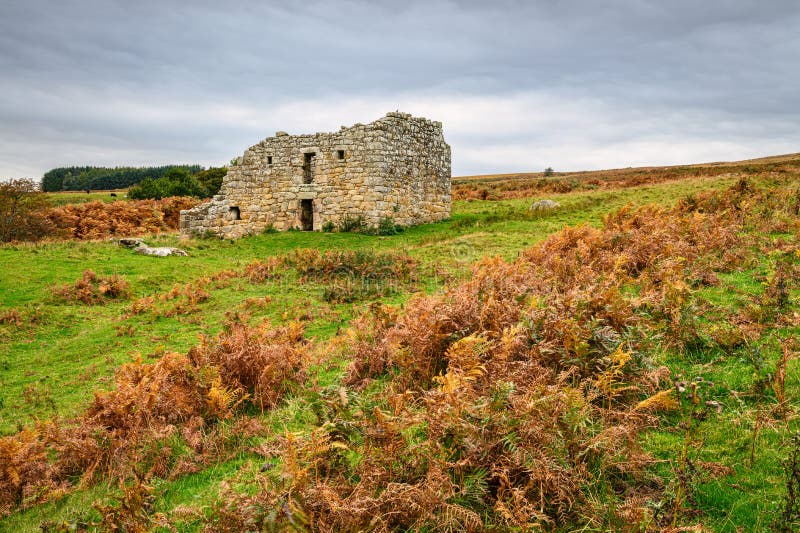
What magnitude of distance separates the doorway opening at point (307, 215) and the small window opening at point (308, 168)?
3.70 ft

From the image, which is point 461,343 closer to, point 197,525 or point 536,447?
point 536,447

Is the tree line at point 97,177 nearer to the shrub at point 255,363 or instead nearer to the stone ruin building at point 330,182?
the stone ruin building at point 330,182

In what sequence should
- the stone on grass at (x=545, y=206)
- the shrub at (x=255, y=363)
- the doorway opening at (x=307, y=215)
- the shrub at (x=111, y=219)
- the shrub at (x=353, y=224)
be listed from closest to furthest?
the shrub at (x=255, y=363), the stone on grass at (x=545, y=206), the shrub at (x=353, y=224), the doorway opening at (x=307, y=215), the shrub at (x=111, y=219)

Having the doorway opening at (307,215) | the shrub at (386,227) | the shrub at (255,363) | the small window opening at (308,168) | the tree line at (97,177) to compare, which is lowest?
the shrub at (255,363)

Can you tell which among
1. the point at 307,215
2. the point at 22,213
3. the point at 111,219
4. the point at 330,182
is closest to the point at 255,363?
the point at 330,182

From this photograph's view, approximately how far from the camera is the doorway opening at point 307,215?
2444 centimetres

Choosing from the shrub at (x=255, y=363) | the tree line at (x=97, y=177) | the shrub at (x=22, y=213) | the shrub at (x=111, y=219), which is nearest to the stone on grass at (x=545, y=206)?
the shrub at (x=255, y=363)

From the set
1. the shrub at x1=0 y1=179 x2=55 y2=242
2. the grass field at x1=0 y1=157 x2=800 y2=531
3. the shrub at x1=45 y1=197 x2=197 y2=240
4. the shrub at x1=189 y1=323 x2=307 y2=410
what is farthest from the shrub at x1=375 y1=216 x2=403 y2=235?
the shrub at x1=0 y1=179 x2=55 y2=242

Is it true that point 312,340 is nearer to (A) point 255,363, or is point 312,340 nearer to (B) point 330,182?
(A) point 255,363

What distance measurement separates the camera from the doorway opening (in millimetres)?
24444

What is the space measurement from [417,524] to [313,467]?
41.8 inches

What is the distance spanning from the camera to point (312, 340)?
8336 millimetres

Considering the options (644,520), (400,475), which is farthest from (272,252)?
(644,520)

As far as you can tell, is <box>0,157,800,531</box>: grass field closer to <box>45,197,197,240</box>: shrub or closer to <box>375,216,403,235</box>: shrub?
<box>375,216,403,235</box>: shrub
